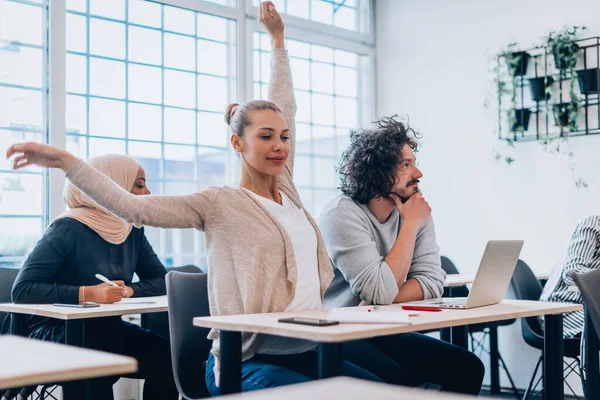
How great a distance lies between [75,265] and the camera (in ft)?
9.77

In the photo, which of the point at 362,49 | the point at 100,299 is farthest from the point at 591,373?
the point at 362,49

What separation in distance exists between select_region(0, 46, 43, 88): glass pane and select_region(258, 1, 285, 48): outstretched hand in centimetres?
177

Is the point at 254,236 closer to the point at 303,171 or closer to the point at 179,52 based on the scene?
the point at 179,52

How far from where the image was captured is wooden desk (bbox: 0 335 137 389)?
1082 mm

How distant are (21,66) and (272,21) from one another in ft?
5.97

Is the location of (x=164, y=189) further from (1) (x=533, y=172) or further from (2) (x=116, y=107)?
(1) (x=533, y=172)

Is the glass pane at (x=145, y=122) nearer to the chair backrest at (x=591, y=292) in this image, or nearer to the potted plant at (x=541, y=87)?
the potted plant at (x=541, y=87)

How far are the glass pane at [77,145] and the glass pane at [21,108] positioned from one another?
17cm

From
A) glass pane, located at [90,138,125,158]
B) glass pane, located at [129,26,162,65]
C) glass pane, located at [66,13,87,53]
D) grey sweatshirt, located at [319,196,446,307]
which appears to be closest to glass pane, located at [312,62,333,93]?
glass pane, located at [129,26,162,65]

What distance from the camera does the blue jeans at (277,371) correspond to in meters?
1.92

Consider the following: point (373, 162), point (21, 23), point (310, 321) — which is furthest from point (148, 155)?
point (310, 321)

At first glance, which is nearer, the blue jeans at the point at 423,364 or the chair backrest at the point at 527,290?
the blue jeans at the point at 423,364

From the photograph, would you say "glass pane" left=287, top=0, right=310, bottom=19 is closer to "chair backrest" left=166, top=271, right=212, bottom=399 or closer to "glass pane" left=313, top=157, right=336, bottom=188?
"glass pane" left=313, top=157, right=336, bottom=188

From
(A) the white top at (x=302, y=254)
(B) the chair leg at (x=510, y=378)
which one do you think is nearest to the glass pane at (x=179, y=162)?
(B) the chair leg at (x=510, y=378)
